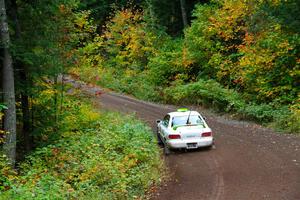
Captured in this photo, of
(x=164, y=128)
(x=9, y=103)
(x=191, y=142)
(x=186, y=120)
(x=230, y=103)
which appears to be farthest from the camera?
(x=230, y=103)

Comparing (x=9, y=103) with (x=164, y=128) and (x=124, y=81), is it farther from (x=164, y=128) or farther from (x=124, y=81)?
(x=124, y=81)

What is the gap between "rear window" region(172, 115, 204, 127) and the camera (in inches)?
669

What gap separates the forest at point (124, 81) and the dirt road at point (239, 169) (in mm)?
1027

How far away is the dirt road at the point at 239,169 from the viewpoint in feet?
35.6

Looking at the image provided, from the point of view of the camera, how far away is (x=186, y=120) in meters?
17.2

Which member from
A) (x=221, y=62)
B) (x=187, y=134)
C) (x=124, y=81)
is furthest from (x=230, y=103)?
(x=124, y=81)

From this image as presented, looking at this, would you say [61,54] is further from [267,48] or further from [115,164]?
[267,48]

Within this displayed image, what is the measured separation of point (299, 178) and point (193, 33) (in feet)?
71.7

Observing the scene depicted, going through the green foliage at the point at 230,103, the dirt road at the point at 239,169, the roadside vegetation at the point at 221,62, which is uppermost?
the roadside vegetation at the point at 221,62

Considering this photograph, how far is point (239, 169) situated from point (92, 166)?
15.4 feet

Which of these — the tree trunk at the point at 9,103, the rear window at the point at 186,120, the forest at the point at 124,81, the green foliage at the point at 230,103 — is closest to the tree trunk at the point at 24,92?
the forest at the point at 124,81

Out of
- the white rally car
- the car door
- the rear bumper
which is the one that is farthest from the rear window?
the rear bumper

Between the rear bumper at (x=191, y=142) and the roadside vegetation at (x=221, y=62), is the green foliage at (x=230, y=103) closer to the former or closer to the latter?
the roadside vegetation at (x=221, y=62)

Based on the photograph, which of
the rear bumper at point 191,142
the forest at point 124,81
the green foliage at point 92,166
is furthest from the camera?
the rear bumper at point 191,142
